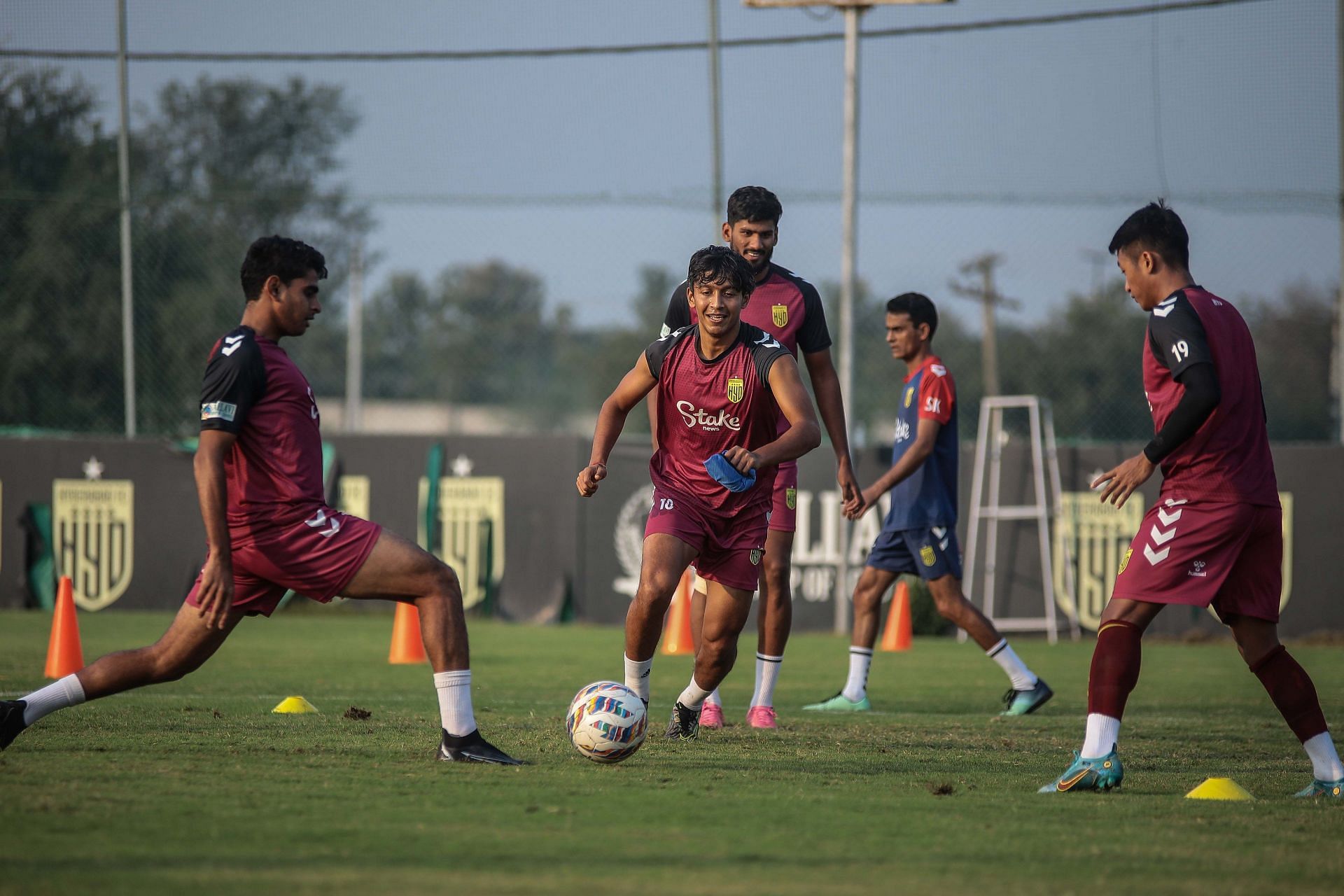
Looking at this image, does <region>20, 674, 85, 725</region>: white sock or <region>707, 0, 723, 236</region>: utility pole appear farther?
<region>707, 0, 723, 236</region>: utility pole

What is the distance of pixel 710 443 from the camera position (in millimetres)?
6551

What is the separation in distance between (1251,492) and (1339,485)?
431 inches

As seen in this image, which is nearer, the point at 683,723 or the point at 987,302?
the point at 683,723

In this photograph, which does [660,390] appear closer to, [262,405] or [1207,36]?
[262,405]

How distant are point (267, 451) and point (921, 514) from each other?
4.90 meters

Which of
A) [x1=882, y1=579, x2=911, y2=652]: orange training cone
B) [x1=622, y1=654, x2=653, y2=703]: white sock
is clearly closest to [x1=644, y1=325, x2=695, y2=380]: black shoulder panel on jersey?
[x1=622, y1=654, x2=653, y2=703]: white sock

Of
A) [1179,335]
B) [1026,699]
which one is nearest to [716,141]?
[1026,699]

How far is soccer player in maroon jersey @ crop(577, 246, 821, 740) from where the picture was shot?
6.30 m

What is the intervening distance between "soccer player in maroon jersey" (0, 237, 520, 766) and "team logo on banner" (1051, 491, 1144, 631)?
1131cm

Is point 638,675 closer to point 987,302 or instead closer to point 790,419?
point 790,419

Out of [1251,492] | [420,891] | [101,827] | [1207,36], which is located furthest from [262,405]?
[1207,36]

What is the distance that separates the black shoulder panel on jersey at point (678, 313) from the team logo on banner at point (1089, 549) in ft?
31.1

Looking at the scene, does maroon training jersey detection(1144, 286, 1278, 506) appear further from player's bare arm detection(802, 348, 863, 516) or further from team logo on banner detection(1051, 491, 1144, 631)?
team logo on banner detection(1051, 491, 1144, 631)

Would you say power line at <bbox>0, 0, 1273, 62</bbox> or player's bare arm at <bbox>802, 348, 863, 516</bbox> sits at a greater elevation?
power line at <bbox>0, 0, 1273, 62</bbox>
